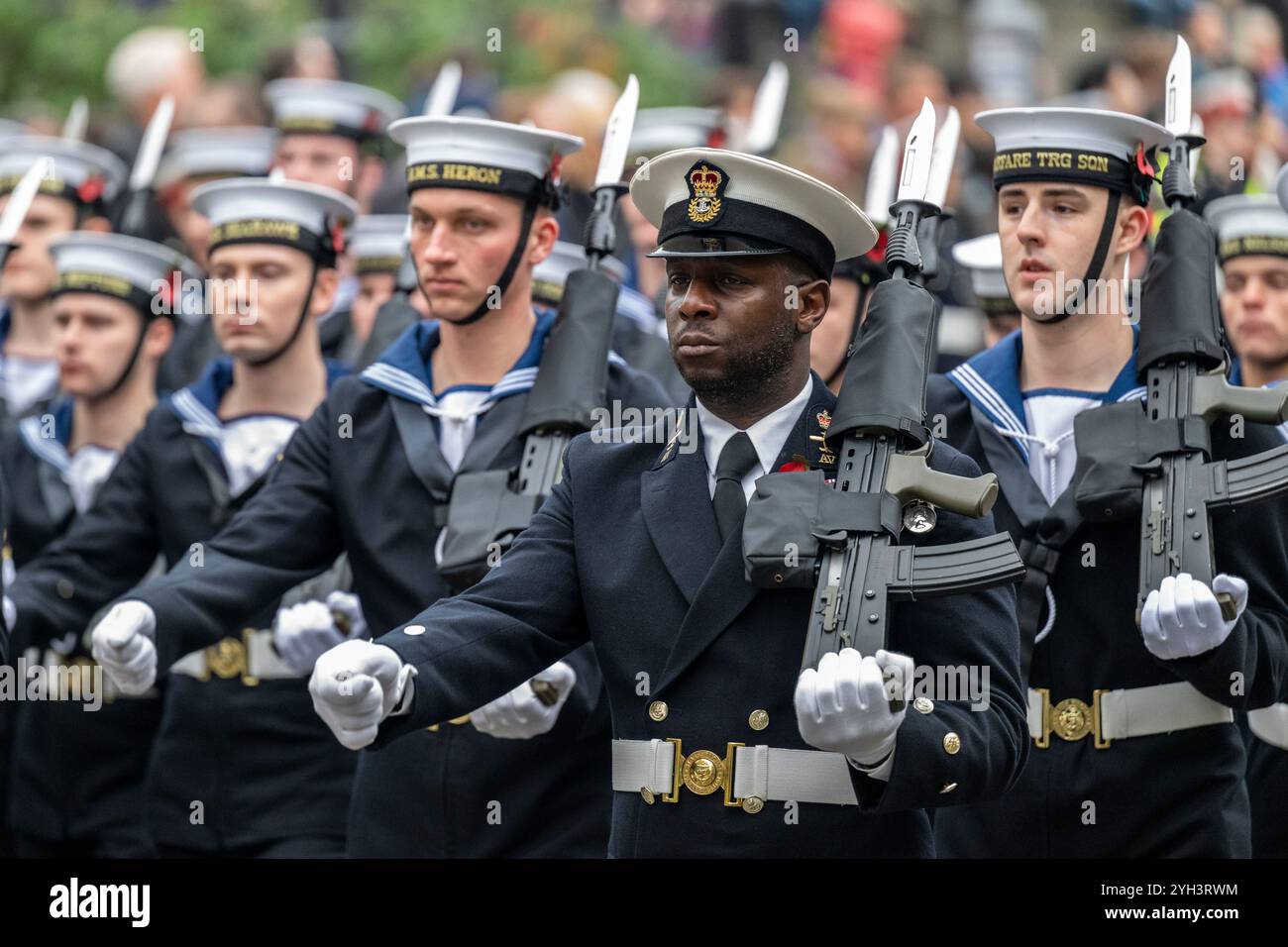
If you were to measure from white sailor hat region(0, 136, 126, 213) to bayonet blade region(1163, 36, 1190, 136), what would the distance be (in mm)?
5575

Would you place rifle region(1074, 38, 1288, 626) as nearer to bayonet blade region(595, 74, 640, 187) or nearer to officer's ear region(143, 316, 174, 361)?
bayonet blade region(595, 74, 640, 187)

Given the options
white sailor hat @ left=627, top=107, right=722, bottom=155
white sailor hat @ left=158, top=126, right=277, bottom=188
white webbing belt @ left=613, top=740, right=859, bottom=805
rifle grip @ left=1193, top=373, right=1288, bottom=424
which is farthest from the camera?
white sailor hat @ left=158, top=126, right=277, bottom=188

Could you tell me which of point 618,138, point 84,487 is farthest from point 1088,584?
point 84,487

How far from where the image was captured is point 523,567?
16.9 feet

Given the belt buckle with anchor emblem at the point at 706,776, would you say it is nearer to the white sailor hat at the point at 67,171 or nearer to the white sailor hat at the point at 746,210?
the white sailor hat at the point at 746,210

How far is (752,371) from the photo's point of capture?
4.93 m

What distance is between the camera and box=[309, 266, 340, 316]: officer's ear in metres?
8.19

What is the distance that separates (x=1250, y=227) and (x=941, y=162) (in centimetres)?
229

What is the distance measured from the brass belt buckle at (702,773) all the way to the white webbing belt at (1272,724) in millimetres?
2483

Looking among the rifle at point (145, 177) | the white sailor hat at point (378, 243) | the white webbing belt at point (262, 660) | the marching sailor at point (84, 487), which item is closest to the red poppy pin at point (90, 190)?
the rifle at point (145, 177)

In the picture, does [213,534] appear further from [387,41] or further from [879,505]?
[387,41]

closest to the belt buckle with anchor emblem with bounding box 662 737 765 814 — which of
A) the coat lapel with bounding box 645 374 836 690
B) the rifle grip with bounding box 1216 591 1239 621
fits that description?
the coat lapel with bounding box 645 374 836 690

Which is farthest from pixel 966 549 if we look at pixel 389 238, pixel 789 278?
pixel 389 238

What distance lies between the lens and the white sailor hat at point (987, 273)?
8.04 m
